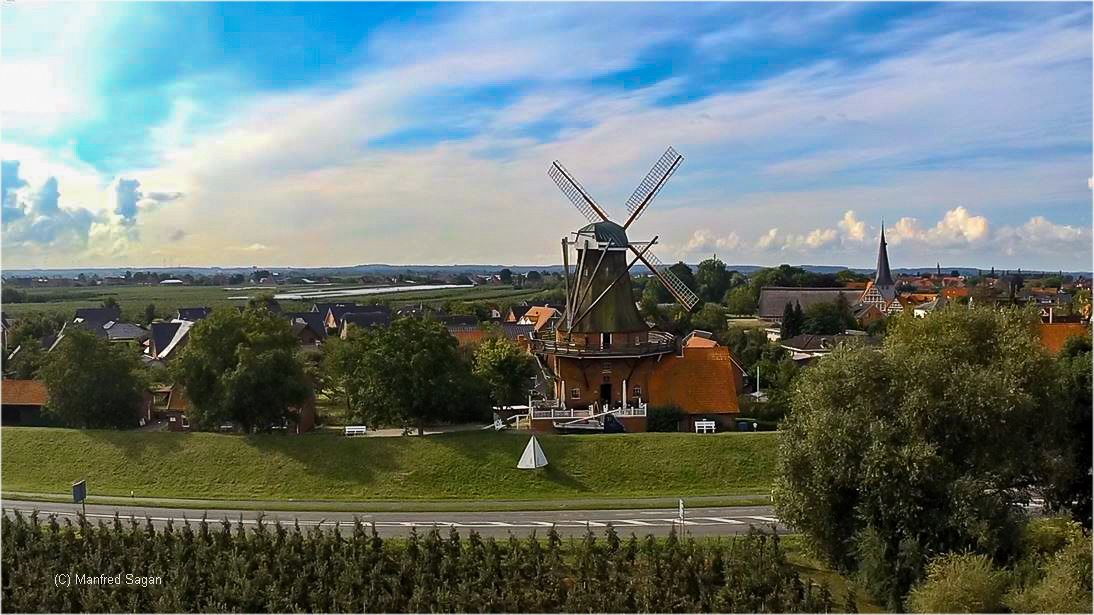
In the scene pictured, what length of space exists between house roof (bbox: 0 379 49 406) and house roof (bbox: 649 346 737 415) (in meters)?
31.4

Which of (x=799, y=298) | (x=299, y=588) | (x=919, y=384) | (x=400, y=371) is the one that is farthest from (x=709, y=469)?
(x=799, y=298)

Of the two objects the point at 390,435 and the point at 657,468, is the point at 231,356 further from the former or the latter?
the point at 657,468

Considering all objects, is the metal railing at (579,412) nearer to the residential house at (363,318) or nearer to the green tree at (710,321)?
the green tree at (710,321)

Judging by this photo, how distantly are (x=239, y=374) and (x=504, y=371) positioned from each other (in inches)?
486

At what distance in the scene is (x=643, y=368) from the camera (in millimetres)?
36219

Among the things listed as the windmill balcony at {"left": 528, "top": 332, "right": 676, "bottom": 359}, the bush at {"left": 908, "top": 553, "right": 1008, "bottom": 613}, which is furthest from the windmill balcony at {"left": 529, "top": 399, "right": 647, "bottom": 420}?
the bush at {"left": 908, "top": 553, "right": 1008, "bottom": 613}

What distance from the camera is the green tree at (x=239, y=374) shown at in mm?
33312

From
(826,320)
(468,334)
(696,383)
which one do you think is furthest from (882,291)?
(696,383)

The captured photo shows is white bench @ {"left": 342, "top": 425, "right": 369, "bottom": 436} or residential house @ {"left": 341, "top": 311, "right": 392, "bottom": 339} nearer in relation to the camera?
white bench @ {"left": 342, "top": 425, "right": 369, "bottom": 436}

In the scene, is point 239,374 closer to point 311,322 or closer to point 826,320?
point 311,322

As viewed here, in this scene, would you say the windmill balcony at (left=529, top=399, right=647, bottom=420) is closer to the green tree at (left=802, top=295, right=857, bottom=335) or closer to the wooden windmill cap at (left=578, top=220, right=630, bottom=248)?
the wooden windmill cap at (left=578, top=220, right=630, bottom=248)

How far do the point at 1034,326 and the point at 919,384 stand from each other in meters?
9.23

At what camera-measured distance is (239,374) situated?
108 ft

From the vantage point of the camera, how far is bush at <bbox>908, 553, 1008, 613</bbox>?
1717 centimetres
